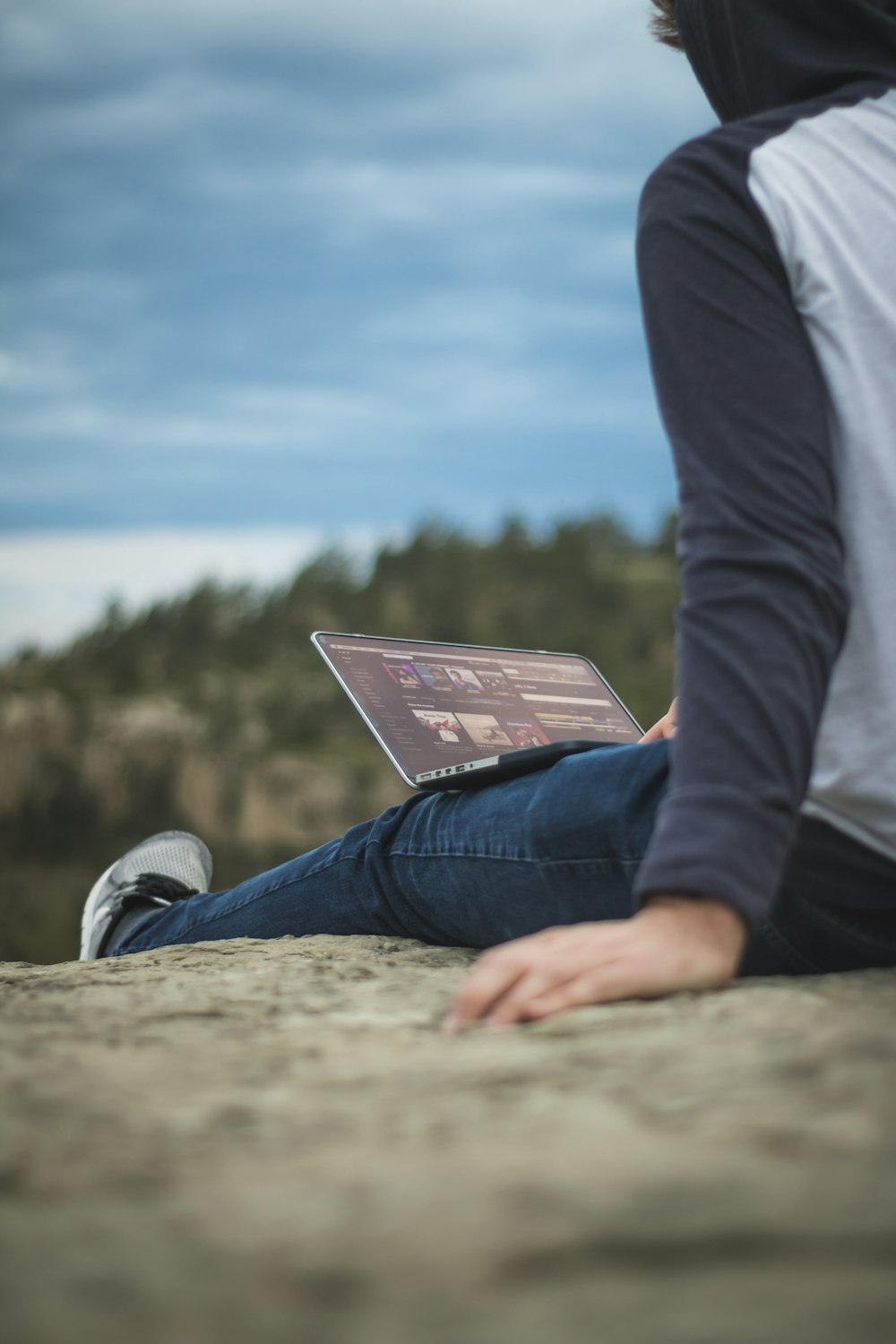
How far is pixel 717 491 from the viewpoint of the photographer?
0.93m

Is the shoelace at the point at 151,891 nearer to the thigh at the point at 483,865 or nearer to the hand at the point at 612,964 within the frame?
the thigh at the point at 483,865

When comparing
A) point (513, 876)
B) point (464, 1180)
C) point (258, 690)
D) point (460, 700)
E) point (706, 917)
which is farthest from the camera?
point (258, 690)

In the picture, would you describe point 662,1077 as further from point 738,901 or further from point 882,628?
point 882,628

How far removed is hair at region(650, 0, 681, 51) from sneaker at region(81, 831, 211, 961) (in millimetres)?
1575

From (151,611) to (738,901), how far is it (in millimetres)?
12921

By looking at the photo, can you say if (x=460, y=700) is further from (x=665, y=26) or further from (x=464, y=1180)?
(x=464, y=1180)

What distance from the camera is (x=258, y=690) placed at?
12.9 meters

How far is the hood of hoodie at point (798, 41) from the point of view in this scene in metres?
1.08

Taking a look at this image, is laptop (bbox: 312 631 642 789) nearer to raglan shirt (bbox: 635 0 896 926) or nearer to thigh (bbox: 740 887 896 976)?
thigh (bbox: 740 887 896 976)

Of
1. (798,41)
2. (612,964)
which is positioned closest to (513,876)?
(612,964)

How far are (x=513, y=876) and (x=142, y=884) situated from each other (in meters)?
1.04

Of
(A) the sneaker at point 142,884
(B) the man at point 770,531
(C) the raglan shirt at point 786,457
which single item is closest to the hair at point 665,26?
(B) the man at point 770,531

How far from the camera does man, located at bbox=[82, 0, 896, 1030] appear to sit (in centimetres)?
87

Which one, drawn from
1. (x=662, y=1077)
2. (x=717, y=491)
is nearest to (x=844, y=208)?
(x=717, y=491)
